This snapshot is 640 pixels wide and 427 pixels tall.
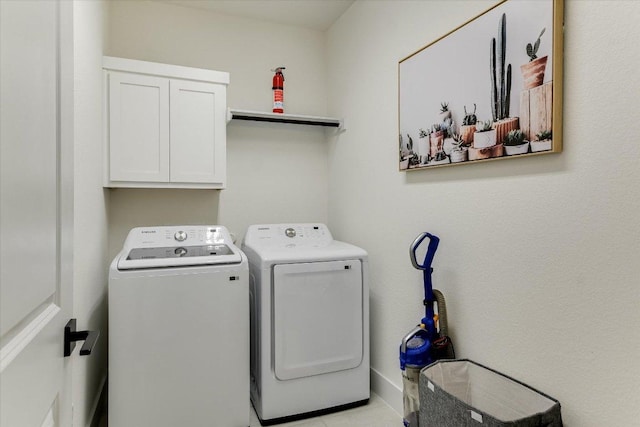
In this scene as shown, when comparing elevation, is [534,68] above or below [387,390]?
above

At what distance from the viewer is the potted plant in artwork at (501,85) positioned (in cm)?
161

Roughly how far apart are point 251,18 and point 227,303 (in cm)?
229

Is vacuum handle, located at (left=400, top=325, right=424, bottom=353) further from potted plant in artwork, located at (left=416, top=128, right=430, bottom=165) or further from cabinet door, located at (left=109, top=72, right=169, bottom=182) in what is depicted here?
cabinet door, located at (left=109, top=72, right=169, bottom=182)

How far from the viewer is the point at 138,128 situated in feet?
8.29

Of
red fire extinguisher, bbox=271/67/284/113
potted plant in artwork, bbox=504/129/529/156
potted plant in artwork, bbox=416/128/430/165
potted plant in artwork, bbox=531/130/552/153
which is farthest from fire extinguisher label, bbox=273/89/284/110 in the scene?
potted plant in artwork, bbox=531/130/552/153

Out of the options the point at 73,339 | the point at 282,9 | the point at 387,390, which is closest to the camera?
the point at 73,339

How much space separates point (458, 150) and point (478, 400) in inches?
45.2

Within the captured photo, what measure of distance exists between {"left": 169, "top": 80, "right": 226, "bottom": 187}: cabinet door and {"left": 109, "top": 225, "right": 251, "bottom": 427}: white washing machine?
723 mm

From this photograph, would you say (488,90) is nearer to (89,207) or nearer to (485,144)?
(485,144)

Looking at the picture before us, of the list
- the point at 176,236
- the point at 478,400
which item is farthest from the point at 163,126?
the point at 478,400

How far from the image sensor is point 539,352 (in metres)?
→ 1.52

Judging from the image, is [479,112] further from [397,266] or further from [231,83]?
[231,83]

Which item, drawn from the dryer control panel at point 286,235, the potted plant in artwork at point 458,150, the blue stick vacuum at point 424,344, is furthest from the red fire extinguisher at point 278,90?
the blue stick vacuum at point 424,344

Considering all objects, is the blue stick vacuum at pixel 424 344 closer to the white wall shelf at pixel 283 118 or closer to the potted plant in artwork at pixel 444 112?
the potted plant in artwork at pixel 444 112
